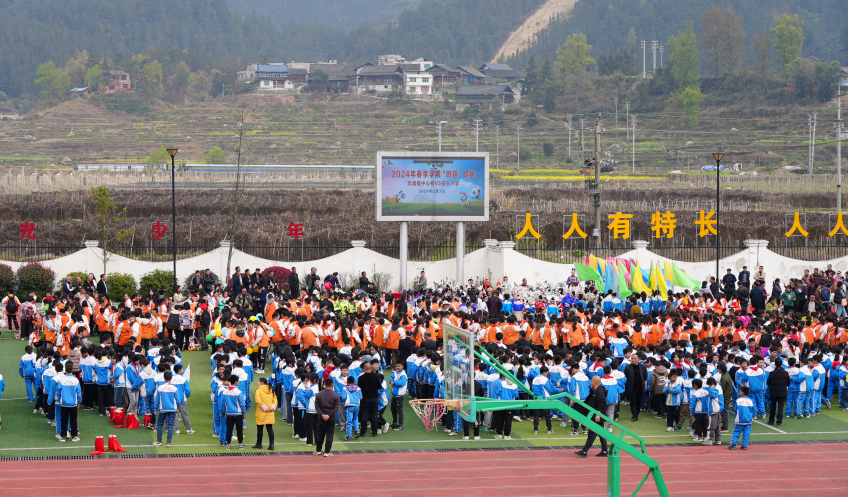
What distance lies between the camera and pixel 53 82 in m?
141

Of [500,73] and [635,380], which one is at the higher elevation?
[500,73]

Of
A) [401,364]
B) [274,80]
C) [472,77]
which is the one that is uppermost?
[472,77]

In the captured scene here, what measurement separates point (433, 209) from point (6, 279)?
41.1 feet

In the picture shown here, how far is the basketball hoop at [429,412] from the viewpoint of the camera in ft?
43.2

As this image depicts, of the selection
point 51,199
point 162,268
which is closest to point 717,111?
point 51,199

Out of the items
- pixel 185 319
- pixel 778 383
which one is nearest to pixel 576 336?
pixel 778 383

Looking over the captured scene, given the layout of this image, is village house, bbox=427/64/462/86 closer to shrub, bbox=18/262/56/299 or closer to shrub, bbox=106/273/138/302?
shrub, bbox=106/273/138/302

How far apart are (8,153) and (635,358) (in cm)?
9299

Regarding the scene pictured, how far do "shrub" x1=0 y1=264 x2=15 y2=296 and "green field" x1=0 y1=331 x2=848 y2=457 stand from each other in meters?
10.0

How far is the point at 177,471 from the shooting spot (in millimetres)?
12414

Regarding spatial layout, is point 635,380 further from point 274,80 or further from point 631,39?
point 631,39

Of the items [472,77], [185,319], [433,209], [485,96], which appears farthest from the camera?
[472,77]

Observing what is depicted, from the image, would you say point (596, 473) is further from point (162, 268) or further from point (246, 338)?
point (162, 268)

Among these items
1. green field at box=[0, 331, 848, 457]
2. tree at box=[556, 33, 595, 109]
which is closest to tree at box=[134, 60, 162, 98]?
tree at box=[556, 33, 595, 109]
